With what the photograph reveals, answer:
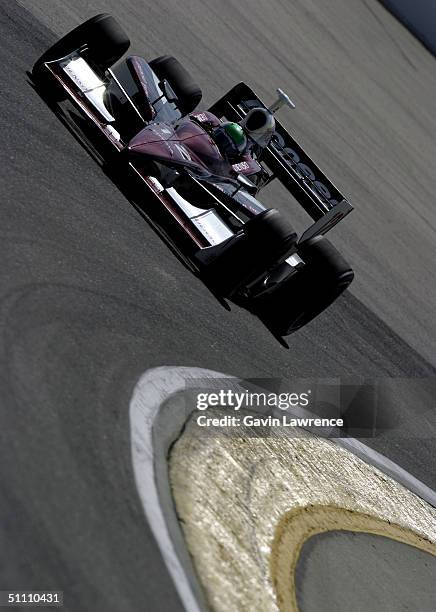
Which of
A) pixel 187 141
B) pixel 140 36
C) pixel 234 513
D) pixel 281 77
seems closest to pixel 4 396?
pixel 234 513

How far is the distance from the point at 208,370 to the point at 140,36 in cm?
706

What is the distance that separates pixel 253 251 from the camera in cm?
886

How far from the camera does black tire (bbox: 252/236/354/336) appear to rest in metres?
9.45

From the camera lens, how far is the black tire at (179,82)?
10.7 meters

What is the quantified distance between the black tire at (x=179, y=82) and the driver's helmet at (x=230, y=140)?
2.40 ft

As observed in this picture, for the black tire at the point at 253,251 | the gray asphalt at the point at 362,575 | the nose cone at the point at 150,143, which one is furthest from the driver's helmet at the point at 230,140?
the gray asphalt at the point at 362,575

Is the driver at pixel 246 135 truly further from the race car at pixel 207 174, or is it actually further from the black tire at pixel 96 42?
the black tire at pixel 96 42

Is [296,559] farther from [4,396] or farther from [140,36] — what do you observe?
[140,36]

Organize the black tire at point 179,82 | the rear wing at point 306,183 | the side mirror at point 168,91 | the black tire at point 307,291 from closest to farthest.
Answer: the black tire at point 307,291 → the rear wing at point 306,183 → the side mirror at point 168,91 → the black tire at point 179,82

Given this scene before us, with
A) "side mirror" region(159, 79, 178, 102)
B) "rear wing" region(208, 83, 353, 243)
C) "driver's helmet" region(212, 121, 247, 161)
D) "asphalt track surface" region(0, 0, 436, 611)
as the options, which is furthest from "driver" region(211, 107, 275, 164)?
"asphalt track surface" region(0, 0, 436, 611)

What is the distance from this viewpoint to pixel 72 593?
505cm

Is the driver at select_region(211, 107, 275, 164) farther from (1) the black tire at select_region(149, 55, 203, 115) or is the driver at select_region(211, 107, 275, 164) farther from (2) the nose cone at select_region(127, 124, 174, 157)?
(2) the nose cone at select_region(127, 124, 174, 157)

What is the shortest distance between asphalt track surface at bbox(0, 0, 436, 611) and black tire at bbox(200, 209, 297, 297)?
0.27 m

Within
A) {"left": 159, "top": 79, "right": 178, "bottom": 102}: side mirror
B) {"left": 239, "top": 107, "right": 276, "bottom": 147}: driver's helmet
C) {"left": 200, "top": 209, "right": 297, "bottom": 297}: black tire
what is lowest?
{"left": 200, "top": 209, "right": 297, "bottom": 297}: black tire
